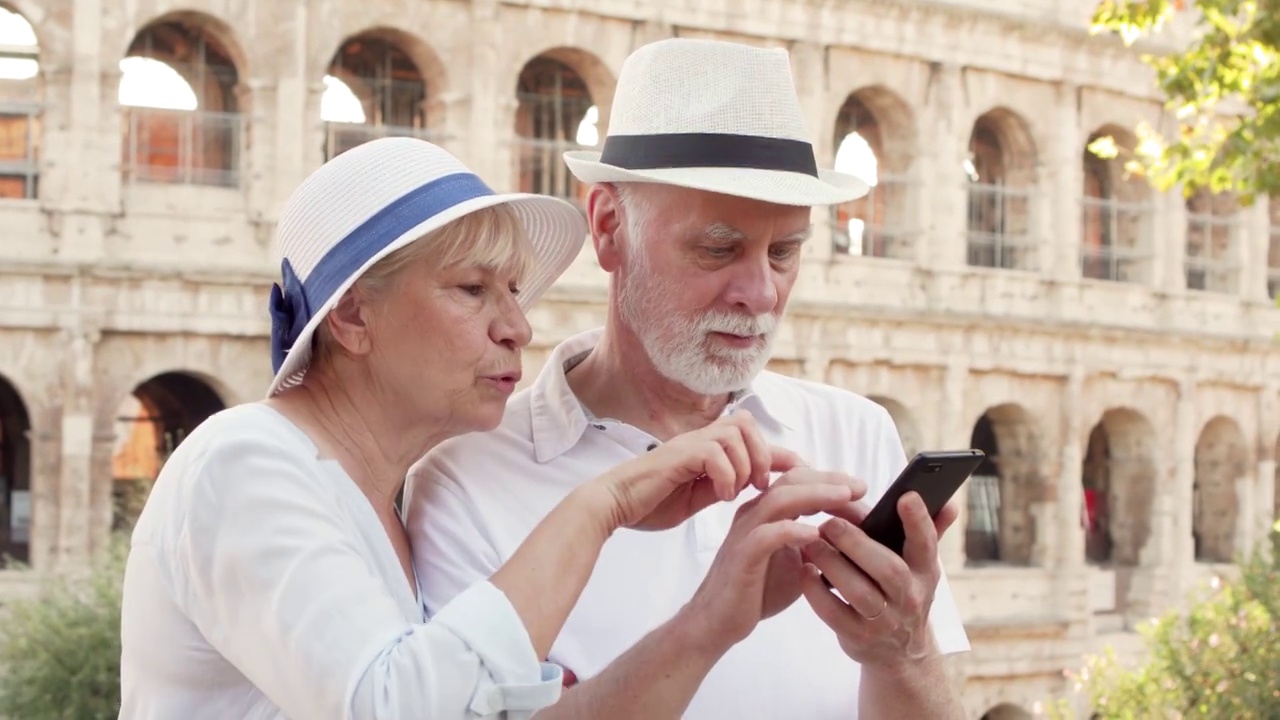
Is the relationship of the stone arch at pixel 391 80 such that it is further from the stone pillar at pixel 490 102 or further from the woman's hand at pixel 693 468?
the woman's hand at pixel 693 468

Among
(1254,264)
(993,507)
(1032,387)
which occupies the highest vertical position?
(1254,264)

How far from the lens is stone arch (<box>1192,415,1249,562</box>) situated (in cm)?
2252

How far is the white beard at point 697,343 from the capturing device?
2680 mm

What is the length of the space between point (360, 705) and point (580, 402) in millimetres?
999

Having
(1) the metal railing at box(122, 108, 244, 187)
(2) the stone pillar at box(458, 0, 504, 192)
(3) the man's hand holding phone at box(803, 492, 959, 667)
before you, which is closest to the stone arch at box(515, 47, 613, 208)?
(2) the stone pillar at box(458, 0, 504, 192)

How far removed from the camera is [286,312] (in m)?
2.38

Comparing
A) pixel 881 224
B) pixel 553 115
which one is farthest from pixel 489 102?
pixel 881 224

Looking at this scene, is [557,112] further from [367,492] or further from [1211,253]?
[367,492]

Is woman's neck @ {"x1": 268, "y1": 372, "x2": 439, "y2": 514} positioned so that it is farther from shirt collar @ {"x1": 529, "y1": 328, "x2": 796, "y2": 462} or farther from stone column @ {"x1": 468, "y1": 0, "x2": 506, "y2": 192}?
stone column @ {"x1": 468, "y1": 0, "x2": 506, "y2": 192}

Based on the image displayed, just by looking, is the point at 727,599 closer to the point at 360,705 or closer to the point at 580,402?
Answer: the point at 360,705

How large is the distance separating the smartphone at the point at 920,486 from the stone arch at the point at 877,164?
17.6 meters

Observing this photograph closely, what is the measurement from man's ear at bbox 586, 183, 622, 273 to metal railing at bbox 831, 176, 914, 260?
673 inches

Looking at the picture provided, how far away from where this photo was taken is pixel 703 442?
2.20 metres

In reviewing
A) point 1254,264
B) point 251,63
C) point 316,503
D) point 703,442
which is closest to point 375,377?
point 316,503
